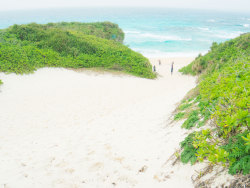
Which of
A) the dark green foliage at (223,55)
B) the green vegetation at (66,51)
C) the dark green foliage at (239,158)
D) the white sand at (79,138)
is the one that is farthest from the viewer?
the green vegetation at (66,51)

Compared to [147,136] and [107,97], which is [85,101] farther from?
[147,136]

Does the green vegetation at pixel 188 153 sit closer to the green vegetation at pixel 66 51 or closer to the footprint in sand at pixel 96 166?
the footprint in sand at pixel 96 166

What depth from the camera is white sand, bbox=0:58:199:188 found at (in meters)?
3.69

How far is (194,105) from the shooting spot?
18.4 ft

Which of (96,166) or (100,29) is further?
(100,29)

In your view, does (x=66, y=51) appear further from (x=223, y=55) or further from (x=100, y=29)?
(x=223, y=55)

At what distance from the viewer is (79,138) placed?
19.9 feet

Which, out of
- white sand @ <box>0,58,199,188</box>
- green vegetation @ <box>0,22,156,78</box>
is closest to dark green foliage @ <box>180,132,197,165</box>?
white sand @ <box>0,58,199,188</box>

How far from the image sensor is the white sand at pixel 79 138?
12.1 ft

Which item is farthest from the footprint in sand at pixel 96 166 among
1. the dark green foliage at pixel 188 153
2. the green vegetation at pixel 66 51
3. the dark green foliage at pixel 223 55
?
the green vegetation at pixel 66 51

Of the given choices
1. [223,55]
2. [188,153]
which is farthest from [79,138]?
[223,55]

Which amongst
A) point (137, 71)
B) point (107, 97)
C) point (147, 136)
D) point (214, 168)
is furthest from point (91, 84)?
point (214, 168)

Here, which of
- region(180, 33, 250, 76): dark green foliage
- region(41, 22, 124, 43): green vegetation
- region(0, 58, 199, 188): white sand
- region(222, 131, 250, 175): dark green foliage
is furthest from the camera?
region(41, 22, 124, 43): green vegetation

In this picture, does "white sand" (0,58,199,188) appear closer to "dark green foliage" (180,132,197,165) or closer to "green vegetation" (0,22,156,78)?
"dark green foliage" (180,132,197,165)
